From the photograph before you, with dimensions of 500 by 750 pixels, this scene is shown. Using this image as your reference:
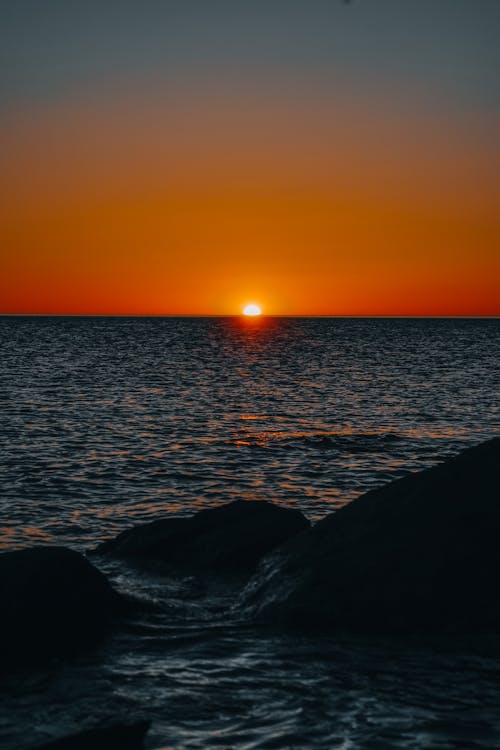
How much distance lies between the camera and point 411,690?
390 inches

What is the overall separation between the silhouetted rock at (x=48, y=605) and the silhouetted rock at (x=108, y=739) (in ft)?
9.69

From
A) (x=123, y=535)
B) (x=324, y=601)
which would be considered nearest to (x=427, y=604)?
(x=324, y=601)

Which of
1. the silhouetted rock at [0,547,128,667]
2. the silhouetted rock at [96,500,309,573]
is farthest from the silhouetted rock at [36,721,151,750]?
the silhouetted rock at [96,500,309,573]

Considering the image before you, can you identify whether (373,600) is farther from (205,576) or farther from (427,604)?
(205,576)

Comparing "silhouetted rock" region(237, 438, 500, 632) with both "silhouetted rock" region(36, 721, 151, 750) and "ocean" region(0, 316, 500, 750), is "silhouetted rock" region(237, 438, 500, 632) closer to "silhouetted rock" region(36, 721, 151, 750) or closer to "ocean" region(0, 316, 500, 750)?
"ocean" region(0, 316, 500, 750)

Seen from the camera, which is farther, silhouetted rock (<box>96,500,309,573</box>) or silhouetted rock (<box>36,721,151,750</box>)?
silhouetted rock (<box>96,500,309,573</box>)

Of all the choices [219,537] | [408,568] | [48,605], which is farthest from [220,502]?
[48,605]

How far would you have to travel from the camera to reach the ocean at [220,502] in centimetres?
910

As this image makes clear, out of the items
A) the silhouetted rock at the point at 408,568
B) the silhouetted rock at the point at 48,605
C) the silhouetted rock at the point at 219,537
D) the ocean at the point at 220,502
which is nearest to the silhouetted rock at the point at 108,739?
the ocean at the point at 220,502

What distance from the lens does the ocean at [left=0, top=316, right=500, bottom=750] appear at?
9.10 m

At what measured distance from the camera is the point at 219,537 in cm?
1565

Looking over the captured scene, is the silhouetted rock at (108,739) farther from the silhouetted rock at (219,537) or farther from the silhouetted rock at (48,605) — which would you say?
the silhouetted rock at (219,537)

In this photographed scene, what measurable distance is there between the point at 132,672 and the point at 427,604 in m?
4.44

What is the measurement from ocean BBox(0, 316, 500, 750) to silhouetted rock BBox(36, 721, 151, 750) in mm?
334
